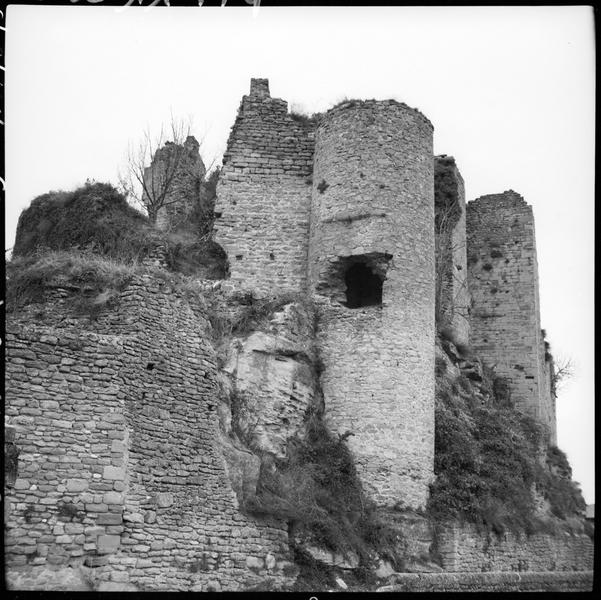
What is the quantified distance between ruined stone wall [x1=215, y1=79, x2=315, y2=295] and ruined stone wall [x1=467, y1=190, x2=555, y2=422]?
23.8 feet

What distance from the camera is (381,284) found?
20641mm

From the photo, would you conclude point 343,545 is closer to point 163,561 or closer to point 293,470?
point 293,470

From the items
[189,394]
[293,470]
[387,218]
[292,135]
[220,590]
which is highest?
[292,135]

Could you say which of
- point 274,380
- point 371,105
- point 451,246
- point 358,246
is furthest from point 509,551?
point 371,105

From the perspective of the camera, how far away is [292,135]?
2292 cm

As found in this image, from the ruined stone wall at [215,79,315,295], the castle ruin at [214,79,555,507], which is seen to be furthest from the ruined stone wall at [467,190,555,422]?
the ruined stone wall at [215,79,315,295]

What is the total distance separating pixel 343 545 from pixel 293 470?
176 centimetres

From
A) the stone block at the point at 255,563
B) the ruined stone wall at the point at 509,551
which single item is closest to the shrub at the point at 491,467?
the ruined stone wall at the point at 509,551

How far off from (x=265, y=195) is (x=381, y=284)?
3.56 m

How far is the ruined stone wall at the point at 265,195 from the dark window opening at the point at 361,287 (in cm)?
101

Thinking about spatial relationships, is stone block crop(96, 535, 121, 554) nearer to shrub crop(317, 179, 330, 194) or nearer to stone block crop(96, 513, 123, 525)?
stone block crop(96, 513, 123, 525)

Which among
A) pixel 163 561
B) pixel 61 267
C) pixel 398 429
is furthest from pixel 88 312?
pixel 398 429

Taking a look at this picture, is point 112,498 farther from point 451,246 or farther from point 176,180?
point 451,246

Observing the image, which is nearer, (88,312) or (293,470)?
(88,312)
